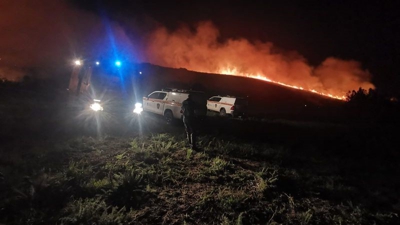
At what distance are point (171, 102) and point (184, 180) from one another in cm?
803

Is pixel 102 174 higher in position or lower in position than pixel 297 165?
lower

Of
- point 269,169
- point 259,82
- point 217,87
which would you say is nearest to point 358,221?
point 269,169

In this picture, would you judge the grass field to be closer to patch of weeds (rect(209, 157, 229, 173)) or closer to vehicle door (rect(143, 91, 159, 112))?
Result: patch of weeds (rect(209, 157, 229, 173))

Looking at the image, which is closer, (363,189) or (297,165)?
(363,189)

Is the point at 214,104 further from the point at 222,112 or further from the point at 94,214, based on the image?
the point at 94,214

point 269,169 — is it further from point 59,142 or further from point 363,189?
point 59,142

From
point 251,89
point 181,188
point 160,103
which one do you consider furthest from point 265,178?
point 251,89

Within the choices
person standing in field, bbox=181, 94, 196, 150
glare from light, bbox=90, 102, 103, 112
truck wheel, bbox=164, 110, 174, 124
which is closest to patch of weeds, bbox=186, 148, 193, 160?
person standing in field, bbox=181, 94, 196, 150

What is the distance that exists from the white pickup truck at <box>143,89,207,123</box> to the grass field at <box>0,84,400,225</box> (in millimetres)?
2309

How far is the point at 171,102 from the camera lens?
14.7 metres

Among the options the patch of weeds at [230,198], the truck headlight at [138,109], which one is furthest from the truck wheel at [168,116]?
the patch of weeds at [230,198]

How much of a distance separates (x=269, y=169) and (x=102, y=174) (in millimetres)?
4668

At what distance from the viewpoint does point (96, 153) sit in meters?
9.29

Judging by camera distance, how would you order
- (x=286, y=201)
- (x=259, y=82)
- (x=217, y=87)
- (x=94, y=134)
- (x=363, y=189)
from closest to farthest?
(x=286, y=201)
(x=363, y=189)
(x=94, y=134)
(x=217, y=87)
(x=259, y=82)
